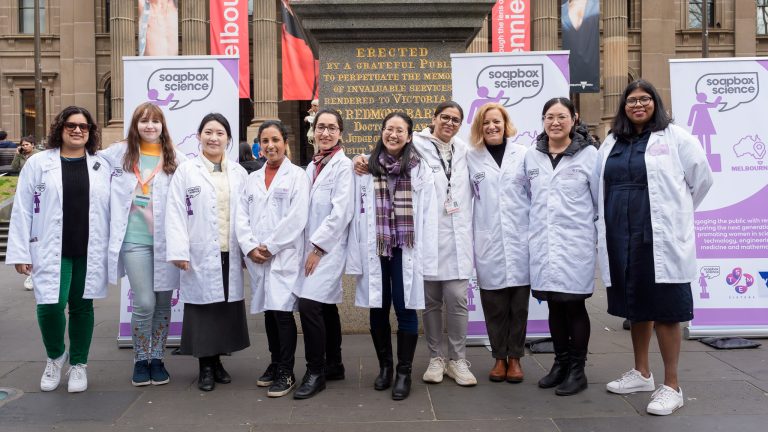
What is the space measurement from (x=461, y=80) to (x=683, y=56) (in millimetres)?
31919

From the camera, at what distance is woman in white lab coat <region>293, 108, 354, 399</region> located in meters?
5.23

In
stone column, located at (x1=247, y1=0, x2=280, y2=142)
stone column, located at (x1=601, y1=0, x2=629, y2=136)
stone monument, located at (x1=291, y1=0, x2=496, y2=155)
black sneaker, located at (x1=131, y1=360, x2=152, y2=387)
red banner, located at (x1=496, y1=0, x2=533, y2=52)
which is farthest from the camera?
stone column, located at (x1=601, y1=0, x2=629, y2=136)

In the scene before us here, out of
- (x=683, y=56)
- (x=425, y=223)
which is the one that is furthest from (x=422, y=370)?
(x=683, y=56)

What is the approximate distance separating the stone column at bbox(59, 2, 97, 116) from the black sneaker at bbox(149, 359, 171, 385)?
30.3 m

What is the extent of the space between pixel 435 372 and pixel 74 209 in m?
3.14

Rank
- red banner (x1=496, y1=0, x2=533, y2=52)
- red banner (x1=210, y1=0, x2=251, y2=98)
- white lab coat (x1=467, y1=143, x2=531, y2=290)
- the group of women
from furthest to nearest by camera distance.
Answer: red banner (x1=496, y1=0, x2=533, y2=52) < red banner (x1=210, y1=0, x2=251, y2=98) < white lab coat (x1=467, y1=143, x2=531, y2=290) < the group of women

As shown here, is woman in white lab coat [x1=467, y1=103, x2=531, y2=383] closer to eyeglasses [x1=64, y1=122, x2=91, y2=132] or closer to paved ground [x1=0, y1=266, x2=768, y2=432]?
paved ground [x1=0, y1=266, x2=768, y2=432]

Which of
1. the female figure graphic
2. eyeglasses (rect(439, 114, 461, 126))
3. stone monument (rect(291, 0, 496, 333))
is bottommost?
eyeglasses (rect(439, 114, 461, 126))

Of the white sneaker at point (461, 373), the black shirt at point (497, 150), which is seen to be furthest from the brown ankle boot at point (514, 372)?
the black shirt at point (497, 150)

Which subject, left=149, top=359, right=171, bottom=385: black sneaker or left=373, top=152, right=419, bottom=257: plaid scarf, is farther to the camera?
left=149, top=359, right=171, bottom=385: black sneaker

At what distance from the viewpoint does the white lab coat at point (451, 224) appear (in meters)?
5.34

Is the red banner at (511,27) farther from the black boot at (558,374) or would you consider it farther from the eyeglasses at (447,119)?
the black boot at (558,374)

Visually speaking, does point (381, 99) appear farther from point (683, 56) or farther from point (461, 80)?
point (683, 56)

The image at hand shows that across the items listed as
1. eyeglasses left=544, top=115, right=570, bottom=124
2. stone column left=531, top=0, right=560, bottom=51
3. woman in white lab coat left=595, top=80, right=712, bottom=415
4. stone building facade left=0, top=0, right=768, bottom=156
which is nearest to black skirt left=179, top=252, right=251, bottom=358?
eyeglasses left=544, top=115, right=570, bottom=124
